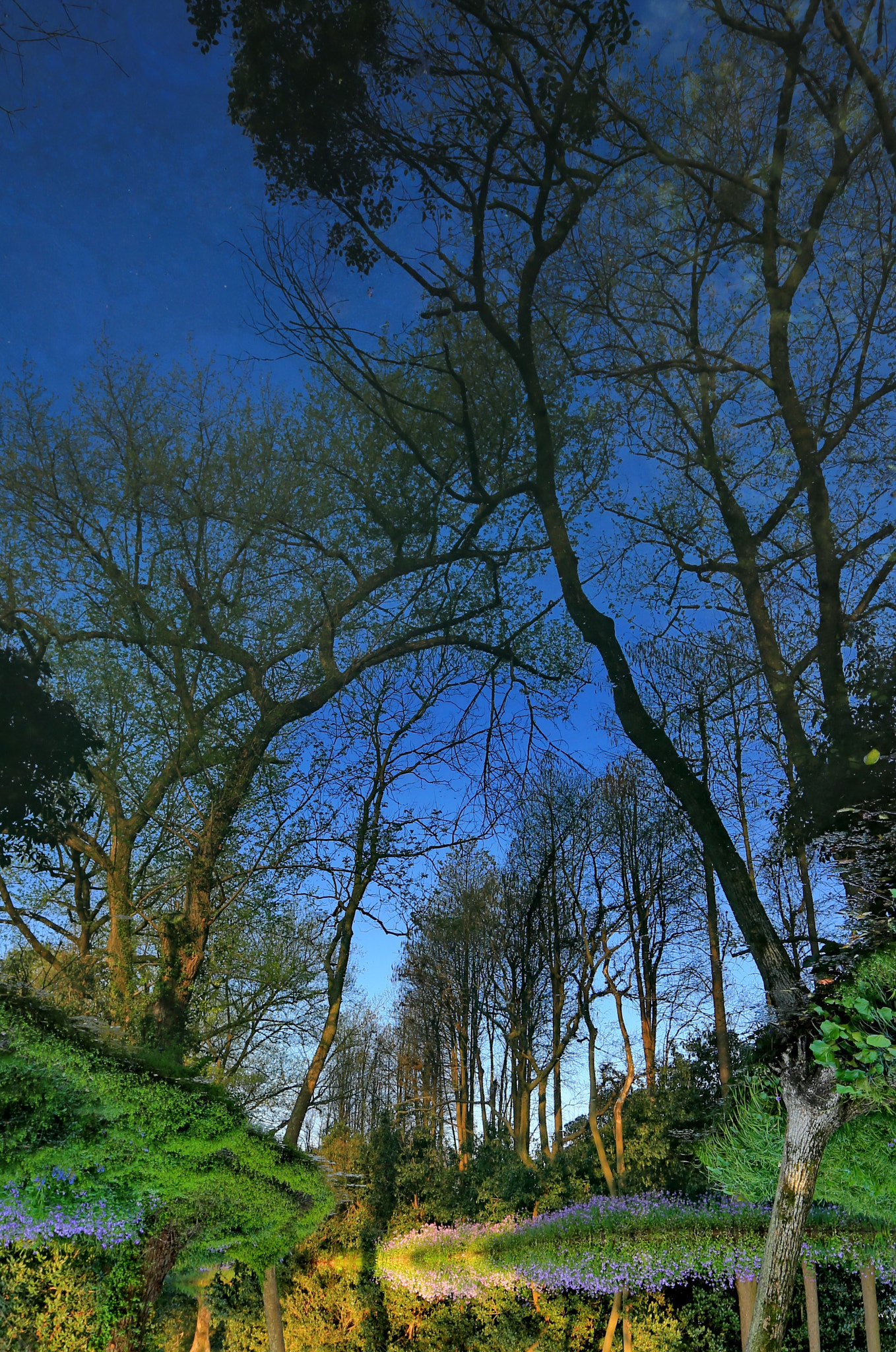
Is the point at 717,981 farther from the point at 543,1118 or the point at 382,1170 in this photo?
the point at 382,1170

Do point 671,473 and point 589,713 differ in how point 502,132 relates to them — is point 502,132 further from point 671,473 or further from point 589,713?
point 589,713

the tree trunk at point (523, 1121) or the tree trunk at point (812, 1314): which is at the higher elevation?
the tree trunk at point (523, 1121)

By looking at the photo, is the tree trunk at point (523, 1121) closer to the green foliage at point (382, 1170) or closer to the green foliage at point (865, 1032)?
the green foliage at point (382, 1170)

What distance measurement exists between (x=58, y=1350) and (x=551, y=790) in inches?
239

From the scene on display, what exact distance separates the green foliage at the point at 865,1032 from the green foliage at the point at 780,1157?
846 millimetres

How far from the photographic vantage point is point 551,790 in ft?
24.1

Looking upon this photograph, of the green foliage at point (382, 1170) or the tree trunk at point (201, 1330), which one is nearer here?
the green foliage at point (382, 1170)

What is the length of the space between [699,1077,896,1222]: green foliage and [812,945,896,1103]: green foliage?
2.78 feet

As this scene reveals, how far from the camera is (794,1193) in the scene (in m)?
4.66

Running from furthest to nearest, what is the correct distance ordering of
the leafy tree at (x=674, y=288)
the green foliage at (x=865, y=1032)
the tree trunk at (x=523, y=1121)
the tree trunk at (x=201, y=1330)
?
1. the tree trunk at (x=201, y=1330)
2. the tree trunk at (x=523, y=1121)
3. the leafy tree at (x=674, y=288)
4. the green foliage at (x=865, y=1032)

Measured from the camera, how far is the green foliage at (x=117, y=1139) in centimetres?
450

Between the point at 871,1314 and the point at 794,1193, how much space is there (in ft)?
19.7

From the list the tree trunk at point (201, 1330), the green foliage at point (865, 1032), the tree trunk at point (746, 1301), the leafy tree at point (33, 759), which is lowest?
the tree trunk at point (201, 1330)

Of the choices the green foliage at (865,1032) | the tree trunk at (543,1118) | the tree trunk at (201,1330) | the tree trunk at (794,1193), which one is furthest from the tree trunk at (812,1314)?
the tree trunk at (201,1330)
